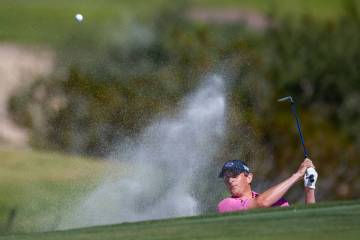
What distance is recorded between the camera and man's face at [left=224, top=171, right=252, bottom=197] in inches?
350

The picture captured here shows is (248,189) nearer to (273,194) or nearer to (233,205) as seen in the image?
(233,205)

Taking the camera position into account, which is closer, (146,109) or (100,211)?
(100,211)

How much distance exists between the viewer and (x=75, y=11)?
138ft

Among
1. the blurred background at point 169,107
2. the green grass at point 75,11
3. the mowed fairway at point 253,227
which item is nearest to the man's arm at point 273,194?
the mowed fairway at point 253,227

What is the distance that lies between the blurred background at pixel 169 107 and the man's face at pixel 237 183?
1300 mm

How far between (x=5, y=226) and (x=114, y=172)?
1247 mm

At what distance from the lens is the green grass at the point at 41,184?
11672mm

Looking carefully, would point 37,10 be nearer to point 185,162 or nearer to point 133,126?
point 133,126

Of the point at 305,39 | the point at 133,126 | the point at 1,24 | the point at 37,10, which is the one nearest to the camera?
the point at 133,126

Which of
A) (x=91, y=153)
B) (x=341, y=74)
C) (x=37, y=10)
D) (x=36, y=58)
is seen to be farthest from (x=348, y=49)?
(x=37, y=10)

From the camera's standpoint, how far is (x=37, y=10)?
42938mm

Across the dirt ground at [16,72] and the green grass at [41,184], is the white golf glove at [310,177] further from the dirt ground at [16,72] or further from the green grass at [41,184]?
the dirt ground at [16,72]

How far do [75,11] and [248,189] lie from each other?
33.6 m

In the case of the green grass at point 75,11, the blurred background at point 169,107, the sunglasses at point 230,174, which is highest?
the green grass at point 75,11
